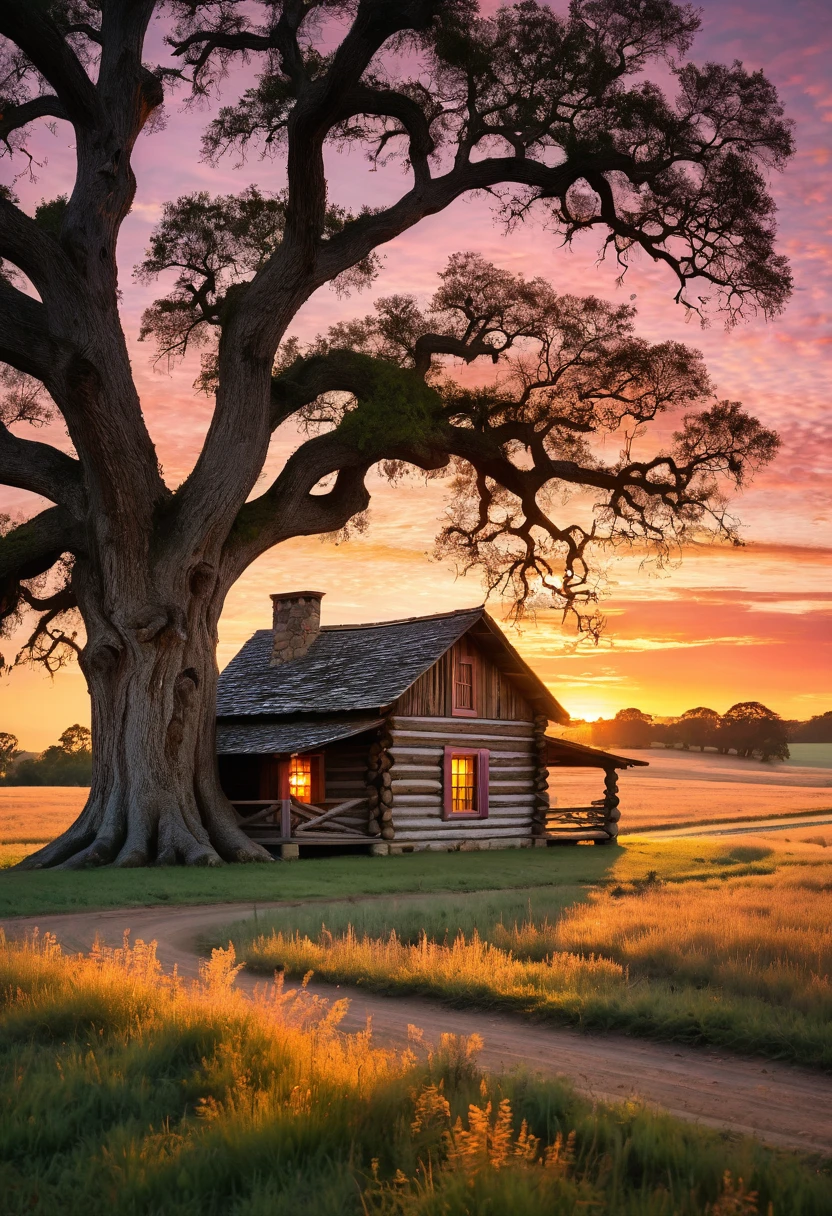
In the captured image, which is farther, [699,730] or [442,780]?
[699,730]

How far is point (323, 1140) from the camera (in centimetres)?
584

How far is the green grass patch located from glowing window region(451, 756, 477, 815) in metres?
2.17

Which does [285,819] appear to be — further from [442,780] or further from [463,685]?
[463,685]

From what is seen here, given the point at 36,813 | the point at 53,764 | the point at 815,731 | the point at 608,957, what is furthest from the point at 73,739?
the point at 815,731

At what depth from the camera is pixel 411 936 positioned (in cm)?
1397

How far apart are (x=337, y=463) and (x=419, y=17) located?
9.95 m

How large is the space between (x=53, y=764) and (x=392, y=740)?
57622 millimetres

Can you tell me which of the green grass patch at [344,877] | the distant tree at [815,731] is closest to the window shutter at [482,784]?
the green grass patch at [344,877]

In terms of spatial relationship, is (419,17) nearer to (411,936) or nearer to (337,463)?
(337,463)

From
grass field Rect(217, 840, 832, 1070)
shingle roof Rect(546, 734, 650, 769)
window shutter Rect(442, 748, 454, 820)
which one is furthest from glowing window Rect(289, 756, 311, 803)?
grass field Rect(217, 840, 832, 1070)

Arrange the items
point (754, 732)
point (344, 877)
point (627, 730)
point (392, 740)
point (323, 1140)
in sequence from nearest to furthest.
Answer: point (323, 1140) < point (344, 877) < point (392, 740) < point (754, 732) < point (627, 730)

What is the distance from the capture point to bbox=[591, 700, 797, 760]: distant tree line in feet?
363

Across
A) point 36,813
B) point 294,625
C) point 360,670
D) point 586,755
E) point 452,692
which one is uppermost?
point 294,625

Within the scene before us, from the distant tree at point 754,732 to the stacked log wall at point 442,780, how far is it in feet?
257
